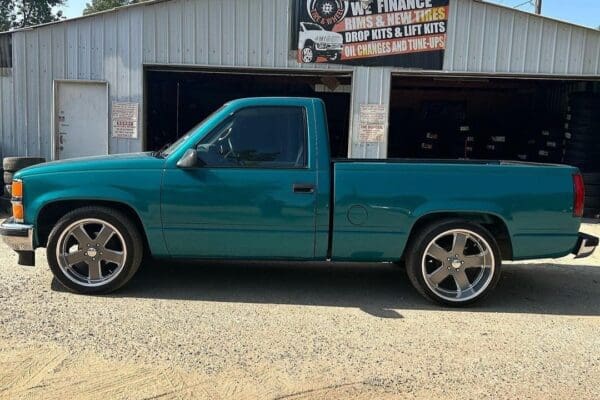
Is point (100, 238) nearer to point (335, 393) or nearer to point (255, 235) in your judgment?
point (255, 235)

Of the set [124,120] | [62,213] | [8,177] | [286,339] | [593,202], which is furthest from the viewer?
[593,202]

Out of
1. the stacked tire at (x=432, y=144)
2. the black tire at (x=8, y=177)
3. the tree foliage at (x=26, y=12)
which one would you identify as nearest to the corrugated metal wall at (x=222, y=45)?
the black tire at (x=8, y=177)

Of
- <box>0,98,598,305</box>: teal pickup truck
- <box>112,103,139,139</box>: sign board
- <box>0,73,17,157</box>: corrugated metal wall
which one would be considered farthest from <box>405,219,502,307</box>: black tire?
<box>0,73,17,157</box>: corrugated metal wall

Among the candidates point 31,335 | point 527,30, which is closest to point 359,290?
point 31,335

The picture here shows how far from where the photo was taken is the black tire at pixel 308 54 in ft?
35.3

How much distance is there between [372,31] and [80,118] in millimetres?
5865

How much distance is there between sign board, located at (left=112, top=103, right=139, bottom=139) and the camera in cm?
1087

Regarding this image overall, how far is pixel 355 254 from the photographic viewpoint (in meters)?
5.13

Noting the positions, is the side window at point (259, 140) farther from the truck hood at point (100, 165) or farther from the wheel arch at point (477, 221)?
the wheel arch at point (477, 221)

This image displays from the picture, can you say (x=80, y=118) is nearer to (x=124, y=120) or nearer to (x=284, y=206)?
(x=124, y=120)

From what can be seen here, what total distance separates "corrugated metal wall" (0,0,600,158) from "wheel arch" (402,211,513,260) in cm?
610

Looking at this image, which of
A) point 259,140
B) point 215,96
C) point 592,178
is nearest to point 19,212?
point 259,140

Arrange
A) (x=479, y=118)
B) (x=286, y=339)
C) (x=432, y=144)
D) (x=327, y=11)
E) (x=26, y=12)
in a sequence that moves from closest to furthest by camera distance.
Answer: (x=286, y=339)
(x=327, y=11)
(x=432, y=144)
(x=479, y=118)
(x=26, y=12)

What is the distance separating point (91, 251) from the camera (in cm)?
512
